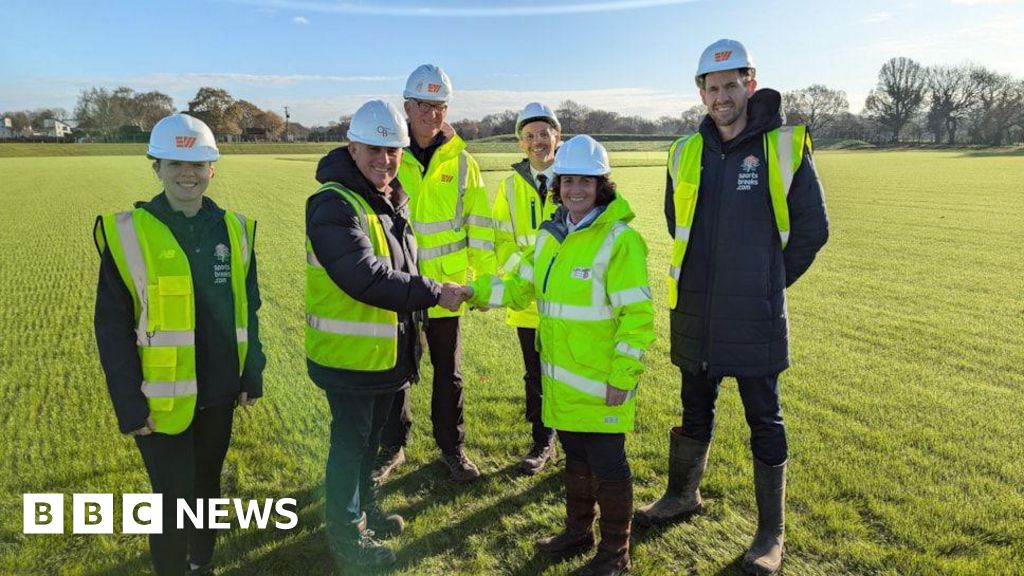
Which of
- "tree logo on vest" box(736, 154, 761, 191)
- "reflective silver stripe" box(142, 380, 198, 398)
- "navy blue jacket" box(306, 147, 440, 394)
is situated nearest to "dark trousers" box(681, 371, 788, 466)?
"tree logo on vest" box(736, 154, 761, 191)

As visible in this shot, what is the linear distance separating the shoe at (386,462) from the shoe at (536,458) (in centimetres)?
92

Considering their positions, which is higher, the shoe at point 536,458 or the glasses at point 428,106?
the glasses at point 428,106

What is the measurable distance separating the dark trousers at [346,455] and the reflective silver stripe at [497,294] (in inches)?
31.7

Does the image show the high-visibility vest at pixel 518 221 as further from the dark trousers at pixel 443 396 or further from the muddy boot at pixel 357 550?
the muddy boot at pixel 357 550

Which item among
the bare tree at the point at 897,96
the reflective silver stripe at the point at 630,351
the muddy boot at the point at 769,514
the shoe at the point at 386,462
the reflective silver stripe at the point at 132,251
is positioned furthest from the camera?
the bare tree at the point at 897,96

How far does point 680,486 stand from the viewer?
13.7 ft

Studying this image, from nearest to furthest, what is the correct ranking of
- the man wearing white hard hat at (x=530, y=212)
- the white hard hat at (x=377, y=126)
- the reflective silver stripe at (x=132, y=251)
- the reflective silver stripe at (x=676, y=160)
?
the reflective silver stripe at (x=132, y=251) < the white hard hat at (x=377, y=126) < the reflective silver stripe at (x=676, y=160) < the man wearing white hard hat at (x=530, y=212)

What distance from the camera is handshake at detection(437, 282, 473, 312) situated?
3.71m

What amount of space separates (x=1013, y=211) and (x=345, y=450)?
23.7 meters

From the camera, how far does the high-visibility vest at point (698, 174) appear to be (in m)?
3.43

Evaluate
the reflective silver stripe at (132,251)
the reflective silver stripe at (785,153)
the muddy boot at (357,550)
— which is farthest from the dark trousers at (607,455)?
the reflective silver stripe at (132,251)

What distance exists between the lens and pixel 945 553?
3752mm

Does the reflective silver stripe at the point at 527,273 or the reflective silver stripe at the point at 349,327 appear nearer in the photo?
the reflective silver stripe at the point at 349,327

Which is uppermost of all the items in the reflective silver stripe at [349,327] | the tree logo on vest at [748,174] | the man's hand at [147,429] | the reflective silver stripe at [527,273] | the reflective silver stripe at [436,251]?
the tree logo on vest at [748,174]
